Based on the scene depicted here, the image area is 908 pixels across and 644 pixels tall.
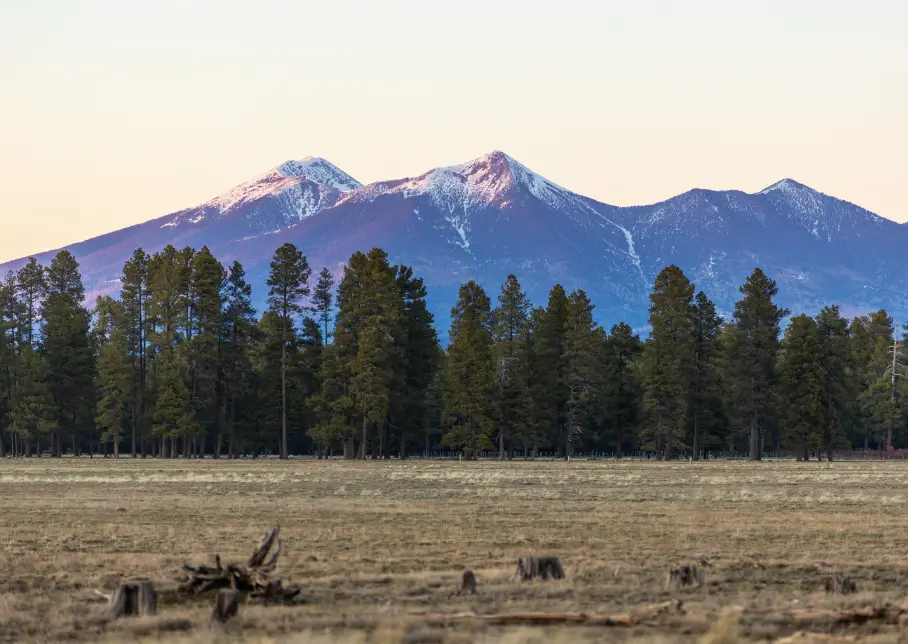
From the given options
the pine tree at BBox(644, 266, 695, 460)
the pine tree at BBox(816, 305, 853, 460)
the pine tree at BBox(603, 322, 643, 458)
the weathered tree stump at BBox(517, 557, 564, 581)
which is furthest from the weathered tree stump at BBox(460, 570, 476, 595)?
the pine tree at BBox(603, 322, 643, 458)

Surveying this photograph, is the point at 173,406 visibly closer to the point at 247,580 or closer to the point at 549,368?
the point at 549,368

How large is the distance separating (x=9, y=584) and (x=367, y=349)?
72310 millimetres

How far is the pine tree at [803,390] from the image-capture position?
97.4 metres

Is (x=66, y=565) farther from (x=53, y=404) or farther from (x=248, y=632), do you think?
(x=53, y=404)

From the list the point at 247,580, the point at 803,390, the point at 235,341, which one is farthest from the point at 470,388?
the point at 247,580

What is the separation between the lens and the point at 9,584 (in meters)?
19.3

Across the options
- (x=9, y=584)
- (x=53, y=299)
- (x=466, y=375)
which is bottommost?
(x=9, y=584)

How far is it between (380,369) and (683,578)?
73818 millimetres

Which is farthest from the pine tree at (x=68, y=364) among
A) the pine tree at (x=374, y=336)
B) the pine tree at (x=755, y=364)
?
the pine tree at (x=755, y=364)

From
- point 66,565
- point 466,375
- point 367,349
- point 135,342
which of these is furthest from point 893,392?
point 66,565

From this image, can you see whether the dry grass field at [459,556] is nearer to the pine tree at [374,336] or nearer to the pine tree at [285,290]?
the pine tree at [374,336]

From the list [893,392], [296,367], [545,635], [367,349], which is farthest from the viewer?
[893,392]

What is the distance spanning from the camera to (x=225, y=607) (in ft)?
51.4

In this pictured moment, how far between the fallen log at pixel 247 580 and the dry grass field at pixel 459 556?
0.27 metres
